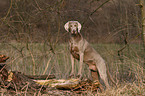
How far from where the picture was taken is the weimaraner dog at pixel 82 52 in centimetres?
336

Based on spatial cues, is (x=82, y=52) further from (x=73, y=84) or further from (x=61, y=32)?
(x=61, y=32)

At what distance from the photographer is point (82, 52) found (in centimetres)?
366

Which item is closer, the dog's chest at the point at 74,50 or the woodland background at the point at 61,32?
the dog's chest at the point at 74,50

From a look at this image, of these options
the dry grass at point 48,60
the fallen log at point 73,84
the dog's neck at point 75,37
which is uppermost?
the dog's neck at point 75,37

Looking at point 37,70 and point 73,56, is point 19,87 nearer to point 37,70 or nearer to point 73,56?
point 73,56

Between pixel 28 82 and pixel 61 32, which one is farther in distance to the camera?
pixel 61 32

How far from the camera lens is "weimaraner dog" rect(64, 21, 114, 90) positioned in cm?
336

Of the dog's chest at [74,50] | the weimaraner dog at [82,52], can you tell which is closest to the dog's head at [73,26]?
the weimaraner dog at [82,52]

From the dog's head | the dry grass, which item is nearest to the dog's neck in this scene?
the dog's head

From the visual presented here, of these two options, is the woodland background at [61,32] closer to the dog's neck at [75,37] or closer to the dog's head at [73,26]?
the dog's neck at [75,37]

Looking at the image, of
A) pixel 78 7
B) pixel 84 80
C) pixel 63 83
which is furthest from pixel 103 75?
pixel 78 7

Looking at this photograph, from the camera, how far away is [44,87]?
2.85 metres

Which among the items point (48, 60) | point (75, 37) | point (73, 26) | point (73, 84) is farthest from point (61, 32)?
point (73, 84)

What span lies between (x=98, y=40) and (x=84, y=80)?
2.55 metres
